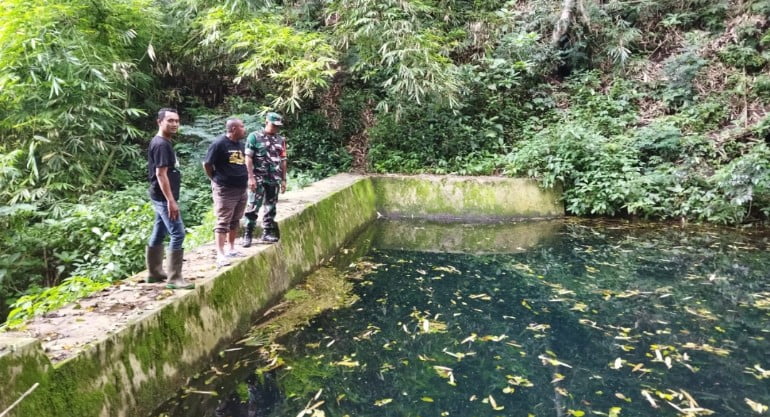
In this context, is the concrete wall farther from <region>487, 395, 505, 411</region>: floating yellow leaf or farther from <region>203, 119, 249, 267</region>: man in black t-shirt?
<region>487, 395, 505, 411</region>: floating yellow leaf

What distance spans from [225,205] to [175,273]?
996mm

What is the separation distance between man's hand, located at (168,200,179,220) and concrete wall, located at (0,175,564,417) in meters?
0.55

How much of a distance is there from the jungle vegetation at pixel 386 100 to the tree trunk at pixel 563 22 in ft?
0.15

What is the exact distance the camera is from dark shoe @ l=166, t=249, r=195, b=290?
11.8 feet

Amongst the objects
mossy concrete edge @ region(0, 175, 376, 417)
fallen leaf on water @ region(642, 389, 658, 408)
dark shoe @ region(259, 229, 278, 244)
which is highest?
dark shoe @ region(259, 229, 278, 244)

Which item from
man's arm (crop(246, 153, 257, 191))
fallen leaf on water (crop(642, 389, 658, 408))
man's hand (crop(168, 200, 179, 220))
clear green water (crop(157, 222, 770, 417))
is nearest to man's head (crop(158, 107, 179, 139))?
man's hand (crop(168, 200, 179, 220))

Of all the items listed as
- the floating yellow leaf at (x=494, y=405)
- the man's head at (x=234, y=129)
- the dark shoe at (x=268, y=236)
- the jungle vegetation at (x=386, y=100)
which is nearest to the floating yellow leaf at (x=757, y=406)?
the floating yellow leaf at (x=494, y=405)

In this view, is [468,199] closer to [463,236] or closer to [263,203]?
[463,236]

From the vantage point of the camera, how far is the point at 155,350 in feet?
10.3

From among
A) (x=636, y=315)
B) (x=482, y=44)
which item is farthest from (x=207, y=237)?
(x=482, y=44)

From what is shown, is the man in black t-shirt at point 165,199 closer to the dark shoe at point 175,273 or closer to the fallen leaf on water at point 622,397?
the dark shoe at point 175,273

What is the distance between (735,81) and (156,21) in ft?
37.3

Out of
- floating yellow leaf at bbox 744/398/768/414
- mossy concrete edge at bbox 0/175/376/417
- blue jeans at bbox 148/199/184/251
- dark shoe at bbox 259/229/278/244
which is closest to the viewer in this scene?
mossy concrete edge at bbox 0/175/376/417

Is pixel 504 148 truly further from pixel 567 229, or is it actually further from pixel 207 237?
pixel 207 237
